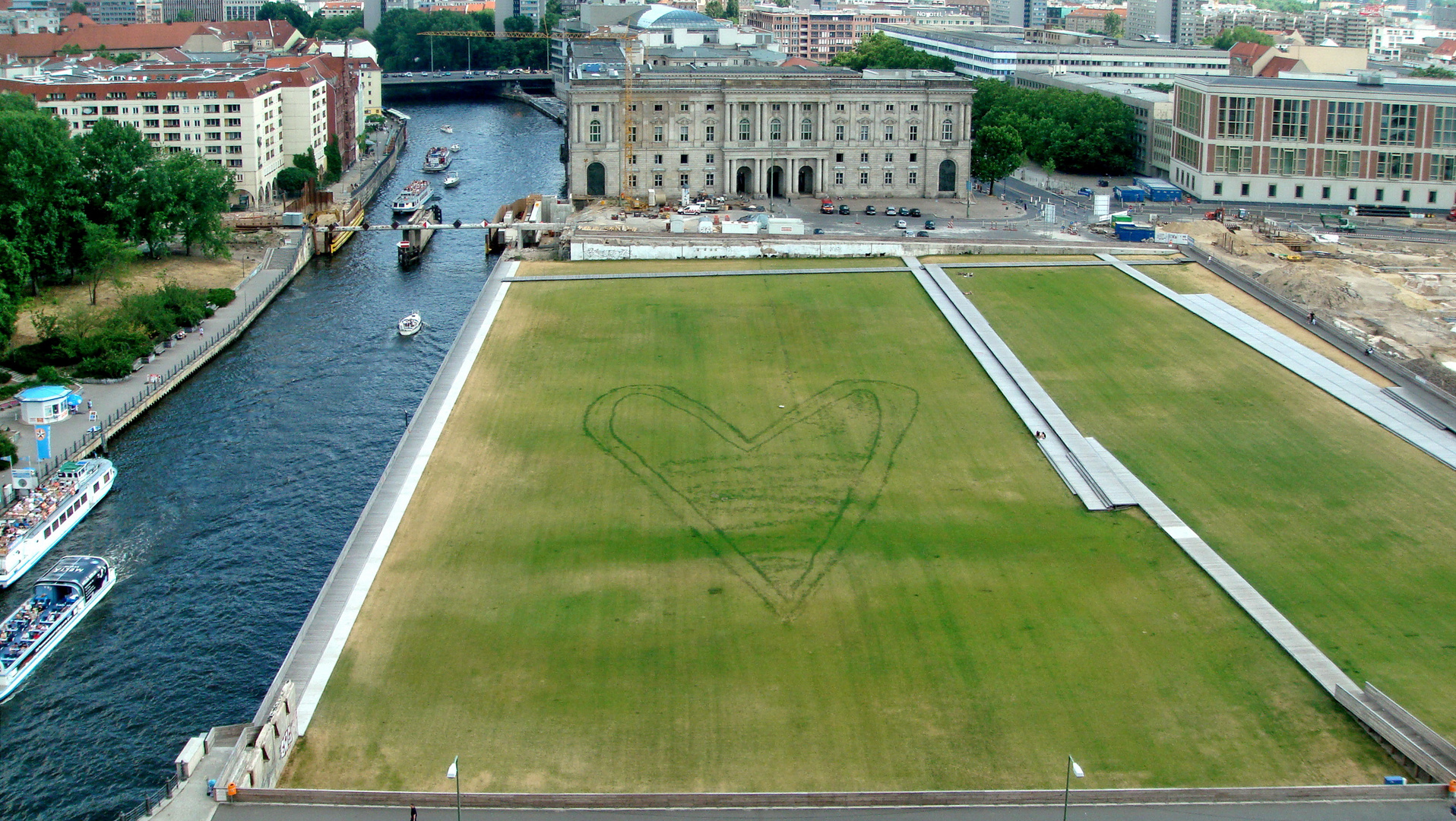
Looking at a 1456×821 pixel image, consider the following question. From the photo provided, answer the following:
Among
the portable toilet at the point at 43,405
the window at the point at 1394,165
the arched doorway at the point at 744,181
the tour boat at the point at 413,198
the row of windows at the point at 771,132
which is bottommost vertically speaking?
the portable toilet at the point at 43,405

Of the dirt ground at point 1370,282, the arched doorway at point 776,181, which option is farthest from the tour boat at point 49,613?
the arched doorway at point 776,181

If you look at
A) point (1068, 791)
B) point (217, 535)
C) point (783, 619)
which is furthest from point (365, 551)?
A: point (1068, 791)

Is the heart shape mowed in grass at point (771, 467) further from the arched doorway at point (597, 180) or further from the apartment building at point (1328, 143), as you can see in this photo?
the apartment building at point (1328, 143)

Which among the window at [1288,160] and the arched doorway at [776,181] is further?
the window at [1288,160]

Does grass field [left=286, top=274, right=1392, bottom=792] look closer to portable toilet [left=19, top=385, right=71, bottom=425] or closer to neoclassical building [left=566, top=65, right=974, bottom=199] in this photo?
portable toilet [left=19, top=385, right=71, bottom=425]

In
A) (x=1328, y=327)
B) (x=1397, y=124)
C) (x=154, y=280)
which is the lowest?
(x=1328, y=327)

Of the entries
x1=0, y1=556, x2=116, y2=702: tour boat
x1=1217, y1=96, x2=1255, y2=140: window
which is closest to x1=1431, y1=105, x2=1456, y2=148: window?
x1=1217, y1=96, x2=1255, y2=140: window

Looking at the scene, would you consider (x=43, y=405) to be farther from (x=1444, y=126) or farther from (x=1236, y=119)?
(x=1444, y=126)
